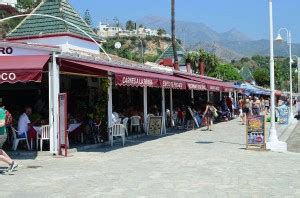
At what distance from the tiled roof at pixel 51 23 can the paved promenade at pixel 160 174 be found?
1197 centimetres

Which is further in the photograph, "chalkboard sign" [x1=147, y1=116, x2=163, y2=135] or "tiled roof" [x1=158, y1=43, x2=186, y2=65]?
"tiled roof" [x1=158, y1=43, x2=186, y2=65]

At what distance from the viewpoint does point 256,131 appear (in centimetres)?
1653

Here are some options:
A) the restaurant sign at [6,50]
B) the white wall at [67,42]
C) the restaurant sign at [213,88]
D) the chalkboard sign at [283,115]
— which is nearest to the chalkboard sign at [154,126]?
the restaurant sign at [213,88]

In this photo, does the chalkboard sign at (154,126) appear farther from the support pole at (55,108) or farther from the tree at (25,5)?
the tree at (25,5)

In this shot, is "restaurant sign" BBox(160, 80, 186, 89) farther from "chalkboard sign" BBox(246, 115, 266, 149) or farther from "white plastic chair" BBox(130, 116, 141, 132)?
A: "chalkboard sign" BBox(246, 115, 266, 149)

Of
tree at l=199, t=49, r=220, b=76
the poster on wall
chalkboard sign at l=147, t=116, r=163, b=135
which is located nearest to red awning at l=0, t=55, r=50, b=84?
the poster on wall

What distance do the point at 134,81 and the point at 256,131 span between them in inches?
172

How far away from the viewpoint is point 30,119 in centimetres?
1644

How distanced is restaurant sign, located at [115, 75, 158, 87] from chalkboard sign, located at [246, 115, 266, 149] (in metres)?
3.83

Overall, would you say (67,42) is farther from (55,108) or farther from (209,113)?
(55,108)

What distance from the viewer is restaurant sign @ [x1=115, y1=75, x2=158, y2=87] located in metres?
15.4

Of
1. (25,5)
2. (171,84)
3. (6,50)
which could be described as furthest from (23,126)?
(25,5)

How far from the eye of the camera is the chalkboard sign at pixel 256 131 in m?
16.3

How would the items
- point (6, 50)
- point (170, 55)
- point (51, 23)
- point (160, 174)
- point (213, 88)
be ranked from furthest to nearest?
point (170, 55) → point (213, 88) → point (51, 23) → point (6, 50) → point (160, 174)
